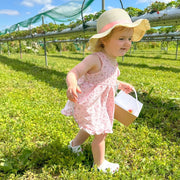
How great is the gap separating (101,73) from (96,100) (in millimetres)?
259

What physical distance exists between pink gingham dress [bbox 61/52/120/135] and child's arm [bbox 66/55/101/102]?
2.2 inches

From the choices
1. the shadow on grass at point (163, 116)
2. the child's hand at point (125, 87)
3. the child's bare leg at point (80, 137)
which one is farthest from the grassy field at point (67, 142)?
the child's hand at point (125, 87)

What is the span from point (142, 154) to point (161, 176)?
0.40 meters

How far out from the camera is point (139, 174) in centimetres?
195

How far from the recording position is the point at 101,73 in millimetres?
1669

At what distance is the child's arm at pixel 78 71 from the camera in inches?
54.2

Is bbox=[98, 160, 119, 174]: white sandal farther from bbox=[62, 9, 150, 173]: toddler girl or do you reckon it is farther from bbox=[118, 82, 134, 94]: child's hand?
bbox=[118, 82, 134, 94]: child's hand

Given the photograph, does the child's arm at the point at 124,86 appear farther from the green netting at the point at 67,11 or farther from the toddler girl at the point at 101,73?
the green netting at the point at 67,11

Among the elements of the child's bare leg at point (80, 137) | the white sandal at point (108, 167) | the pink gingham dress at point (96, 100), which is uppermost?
the pink gingham dress at point (96, 100)

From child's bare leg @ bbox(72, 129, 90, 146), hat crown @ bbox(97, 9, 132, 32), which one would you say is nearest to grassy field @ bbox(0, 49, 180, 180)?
child's bare leg @ bbox(72, 129, 90, 146)

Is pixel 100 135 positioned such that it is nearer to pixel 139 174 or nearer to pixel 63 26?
pixel 139 174

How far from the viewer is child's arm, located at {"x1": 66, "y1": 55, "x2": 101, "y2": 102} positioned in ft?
4.51

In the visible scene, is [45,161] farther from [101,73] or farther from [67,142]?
[101,73]

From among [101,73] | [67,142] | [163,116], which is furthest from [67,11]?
[101,73]
